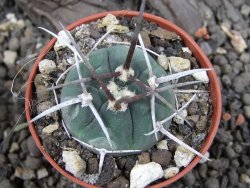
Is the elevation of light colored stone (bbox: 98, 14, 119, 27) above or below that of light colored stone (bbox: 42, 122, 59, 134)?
above

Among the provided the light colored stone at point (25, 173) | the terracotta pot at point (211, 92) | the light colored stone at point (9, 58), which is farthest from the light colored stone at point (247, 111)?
the light colored stone at point (9, 58)

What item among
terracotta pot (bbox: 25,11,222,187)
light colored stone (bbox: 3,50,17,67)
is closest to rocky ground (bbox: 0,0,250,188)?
light colored stone (bbox: 3,50,17,67)

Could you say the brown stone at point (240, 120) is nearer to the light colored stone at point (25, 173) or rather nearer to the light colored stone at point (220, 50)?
the light colored stone at point (220, 50)

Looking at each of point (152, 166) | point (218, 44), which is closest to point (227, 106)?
point (218, 44)

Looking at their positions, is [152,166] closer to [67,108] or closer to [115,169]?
[115,169]

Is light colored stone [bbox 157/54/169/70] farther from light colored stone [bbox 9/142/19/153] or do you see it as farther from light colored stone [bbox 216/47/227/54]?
light colored stone [bbox 9/142/19/153]
